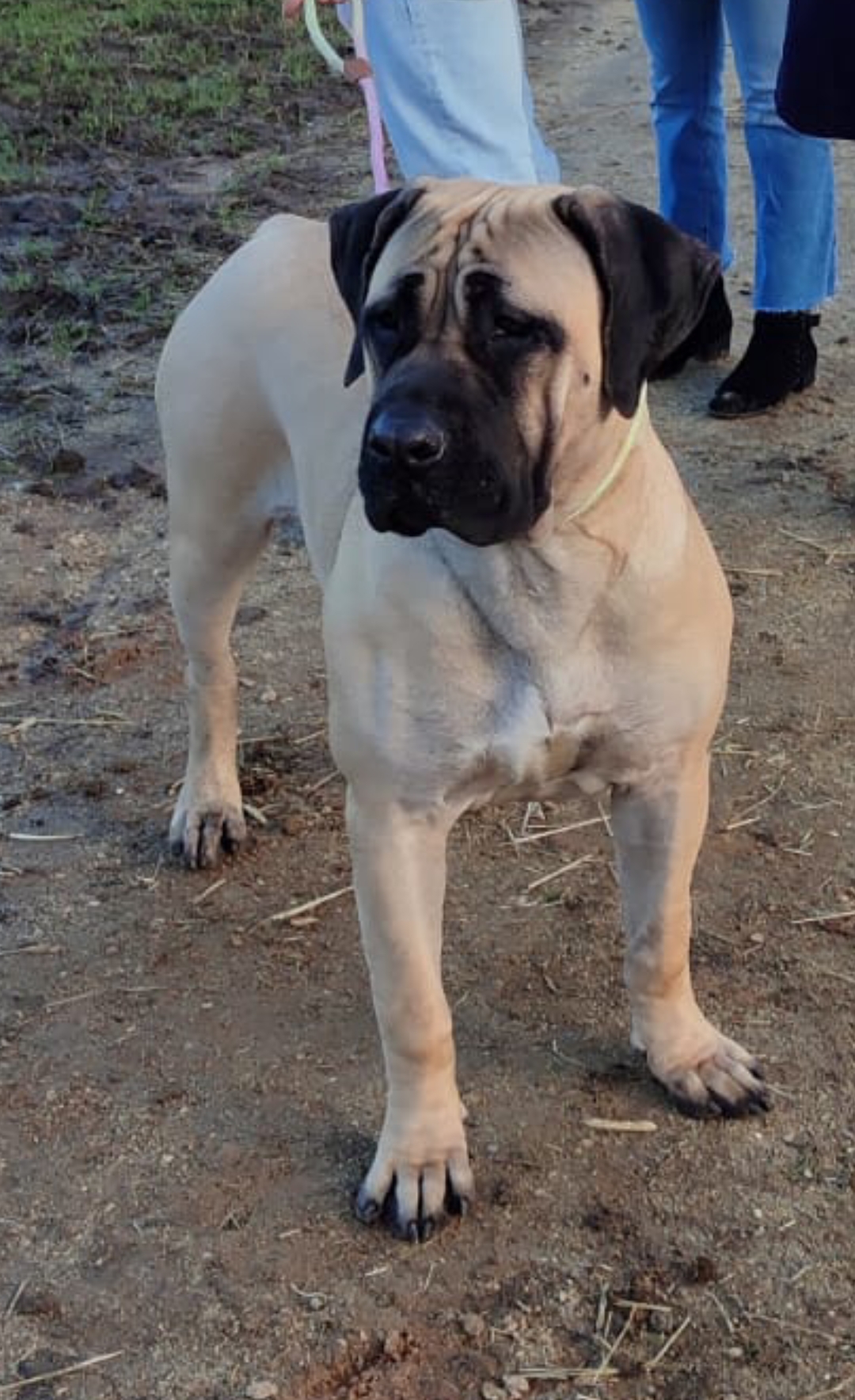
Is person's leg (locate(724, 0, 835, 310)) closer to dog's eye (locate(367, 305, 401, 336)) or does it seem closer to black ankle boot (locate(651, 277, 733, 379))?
black ankle boot (locate(651, 277, 733, 379))

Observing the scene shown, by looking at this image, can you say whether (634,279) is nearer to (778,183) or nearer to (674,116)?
(778,183)

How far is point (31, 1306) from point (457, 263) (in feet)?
5.31

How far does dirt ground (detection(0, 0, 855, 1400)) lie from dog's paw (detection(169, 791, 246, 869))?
0.16 feet

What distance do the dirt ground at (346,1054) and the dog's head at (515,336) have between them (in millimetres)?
1097

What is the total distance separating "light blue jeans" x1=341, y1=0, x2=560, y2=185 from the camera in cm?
399

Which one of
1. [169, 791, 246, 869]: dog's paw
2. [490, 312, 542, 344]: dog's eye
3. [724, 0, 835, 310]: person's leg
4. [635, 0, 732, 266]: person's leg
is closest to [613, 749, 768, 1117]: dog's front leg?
[490, 312, 542, 344]: dog's eye

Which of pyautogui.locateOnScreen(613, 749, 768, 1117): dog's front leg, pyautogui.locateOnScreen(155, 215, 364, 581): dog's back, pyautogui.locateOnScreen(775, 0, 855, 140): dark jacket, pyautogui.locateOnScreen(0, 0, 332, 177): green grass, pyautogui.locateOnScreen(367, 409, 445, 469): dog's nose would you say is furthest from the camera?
pyautogui.locateOnScreen(0, 0, 332, 177): green grass

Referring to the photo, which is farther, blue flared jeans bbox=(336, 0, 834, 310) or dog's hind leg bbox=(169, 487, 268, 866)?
blue flared jeans bbox=(336, 0, 834, 310)

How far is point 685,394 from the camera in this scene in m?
5.84

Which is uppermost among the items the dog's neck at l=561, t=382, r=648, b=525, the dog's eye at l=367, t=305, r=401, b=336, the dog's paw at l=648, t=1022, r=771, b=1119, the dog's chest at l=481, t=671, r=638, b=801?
the dog's eye at l=367, t=305, r=401, b=336

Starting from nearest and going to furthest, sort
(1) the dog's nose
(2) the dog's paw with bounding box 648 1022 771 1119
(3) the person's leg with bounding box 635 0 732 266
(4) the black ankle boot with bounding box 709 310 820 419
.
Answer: (1) the dog's nose
(2) the dog's paw with bounding box 648 1022 771 1119
(4) the black ankle boot with bounding box 709 310 820 419
(3) the person's leg with bounding box 635 0 732 266

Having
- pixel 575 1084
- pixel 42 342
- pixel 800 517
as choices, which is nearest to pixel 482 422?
pixel 575 1084

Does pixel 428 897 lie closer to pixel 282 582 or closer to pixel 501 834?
pixel 501 834

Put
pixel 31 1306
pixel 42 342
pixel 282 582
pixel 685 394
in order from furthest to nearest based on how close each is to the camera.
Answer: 1. pixel 42 342
2. pixel 685 394
3. pixel 282 582
4. pixel 31 1306
